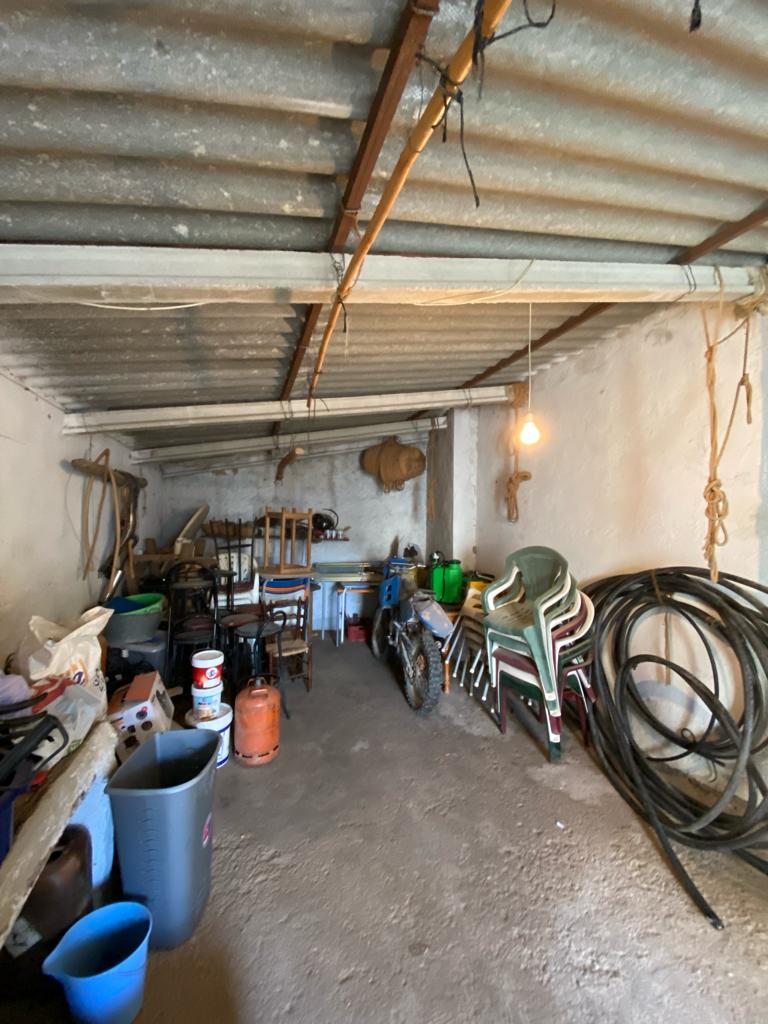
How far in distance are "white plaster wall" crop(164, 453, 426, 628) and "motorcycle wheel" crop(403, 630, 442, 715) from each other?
2.17m

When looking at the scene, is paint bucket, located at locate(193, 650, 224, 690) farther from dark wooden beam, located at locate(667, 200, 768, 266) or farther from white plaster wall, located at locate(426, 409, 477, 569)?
dark wooden beam, located at locate(667, 200, 768, 266)

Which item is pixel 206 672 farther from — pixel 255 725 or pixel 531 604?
pixel 531 604

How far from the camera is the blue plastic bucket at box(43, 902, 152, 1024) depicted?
1147 millimetres

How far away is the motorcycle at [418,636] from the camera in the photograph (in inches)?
122

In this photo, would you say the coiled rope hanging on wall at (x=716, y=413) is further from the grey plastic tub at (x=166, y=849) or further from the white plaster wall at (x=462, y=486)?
the grey plastic tub at (x=166, y=849)

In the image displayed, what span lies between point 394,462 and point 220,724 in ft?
11.1

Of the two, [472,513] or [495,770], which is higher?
[472,513]

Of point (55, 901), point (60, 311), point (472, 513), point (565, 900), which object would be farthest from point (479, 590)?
point (60, 311)

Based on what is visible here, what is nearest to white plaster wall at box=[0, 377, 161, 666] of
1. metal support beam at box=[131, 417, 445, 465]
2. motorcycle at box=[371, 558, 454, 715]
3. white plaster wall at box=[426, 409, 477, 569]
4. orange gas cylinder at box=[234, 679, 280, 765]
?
metal support beam at box=[131, 417, 445, 465]

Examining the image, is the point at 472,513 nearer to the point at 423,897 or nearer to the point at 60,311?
the point at 423,897

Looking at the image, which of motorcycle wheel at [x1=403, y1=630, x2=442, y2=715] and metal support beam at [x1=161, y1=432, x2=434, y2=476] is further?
metal support beam at [x1=161, y1=432, x2=434, y2=476]

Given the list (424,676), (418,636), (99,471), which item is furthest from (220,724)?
(99,471)

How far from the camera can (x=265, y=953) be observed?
1.50 meters

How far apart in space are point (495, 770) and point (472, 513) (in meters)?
2.64
